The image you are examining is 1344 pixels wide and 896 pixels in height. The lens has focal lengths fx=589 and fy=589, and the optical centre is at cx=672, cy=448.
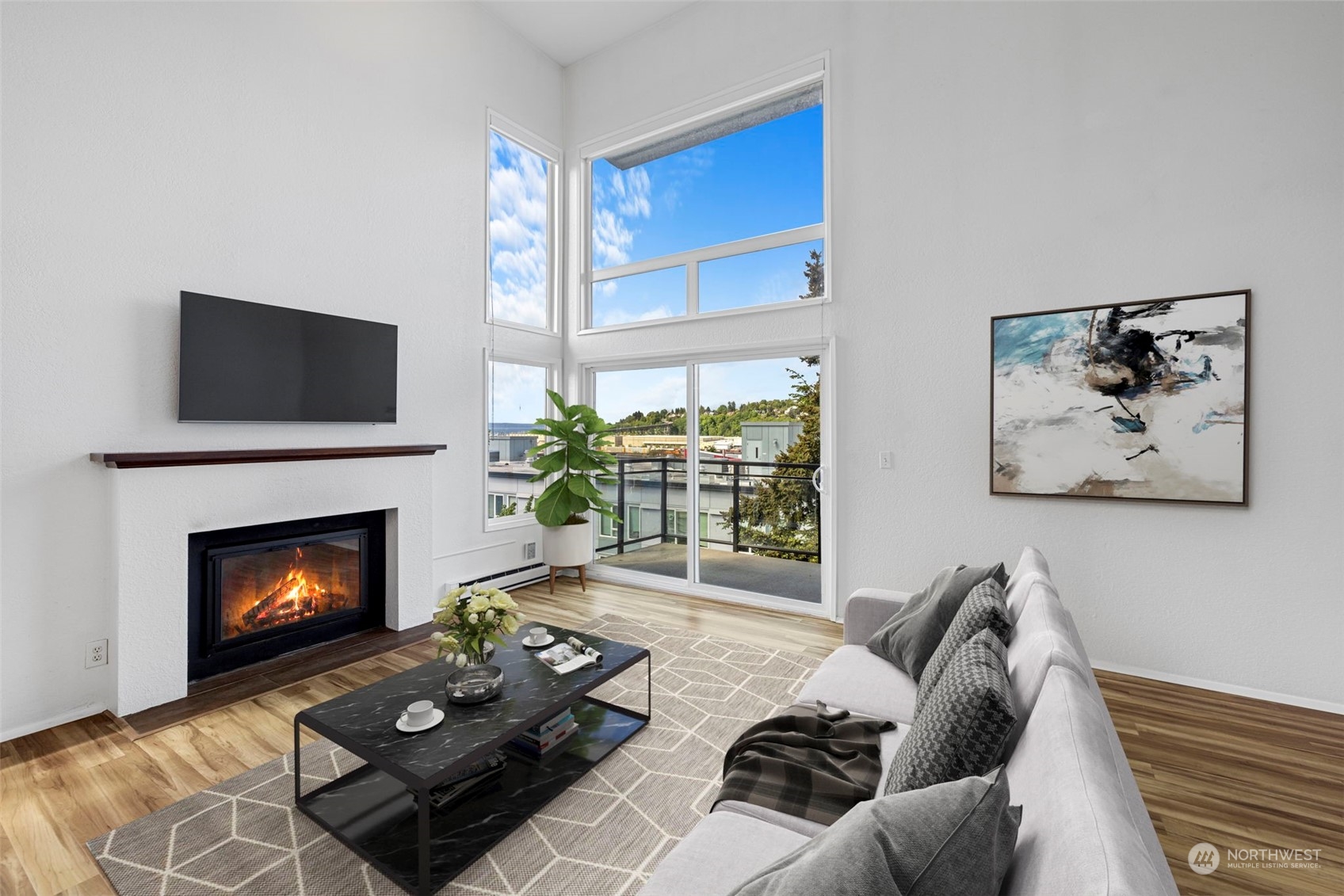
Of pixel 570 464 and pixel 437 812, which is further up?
pixel 570 464

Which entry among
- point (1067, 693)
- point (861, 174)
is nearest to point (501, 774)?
point (1067, 693)

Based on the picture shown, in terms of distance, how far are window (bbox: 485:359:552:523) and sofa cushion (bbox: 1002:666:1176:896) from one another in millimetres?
4126

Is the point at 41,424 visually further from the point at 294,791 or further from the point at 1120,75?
the point at 1120,75

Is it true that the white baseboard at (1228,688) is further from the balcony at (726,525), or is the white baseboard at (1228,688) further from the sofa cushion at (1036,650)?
the sofa cushion at (1036,650)

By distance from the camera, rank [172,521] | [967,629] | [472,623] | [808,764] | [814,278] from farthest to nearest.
Answer: 1. [814,278]
2. [172,521]
3. [472,623]
4. [967,629]
5. [808,764]

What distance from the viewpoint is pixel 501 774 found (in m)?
2.20

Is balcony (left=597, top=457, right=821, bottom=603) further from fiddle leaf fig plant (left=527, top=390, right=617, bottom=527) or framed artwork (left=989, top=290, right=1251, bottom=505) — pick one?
framed artwork (left=989, top=290, right=1251, bottom=505)

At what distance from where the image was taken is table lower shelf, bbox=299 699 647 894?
1.78 metres

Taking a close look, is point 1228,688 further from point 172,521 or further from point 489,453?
point 172,521

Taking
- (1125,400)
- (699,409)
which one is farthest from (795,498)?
(1125,400)

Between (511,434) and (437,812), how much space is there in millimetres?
3195

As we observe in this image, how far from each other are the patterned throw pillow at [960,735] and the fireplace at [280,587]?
336 cm

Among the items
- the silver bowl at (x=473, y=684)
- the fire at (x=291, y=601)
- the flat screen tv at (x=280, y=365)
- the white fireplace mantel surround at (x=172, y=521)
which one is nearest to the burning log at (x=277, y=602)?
the fire at (x=291, y=601)

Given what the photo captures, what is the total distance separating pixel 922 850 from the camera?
784 mm
